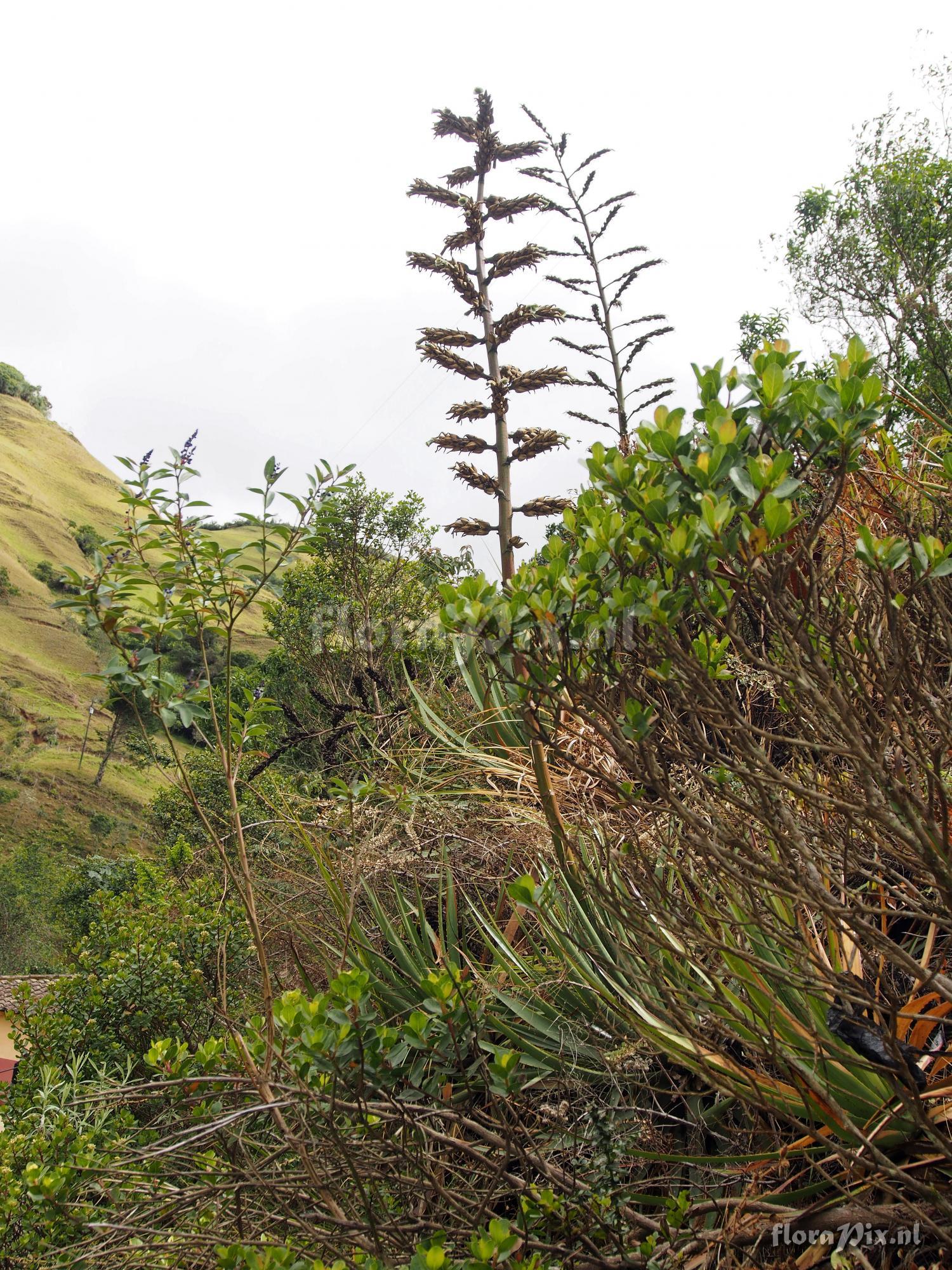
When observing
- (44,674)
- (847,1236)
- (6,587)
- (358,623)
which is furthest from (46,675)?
(847,1236)

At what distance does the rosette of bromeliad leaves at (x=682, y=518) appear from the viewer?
185 centimetres

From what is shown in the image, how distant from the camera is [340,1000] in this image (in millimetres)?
2045

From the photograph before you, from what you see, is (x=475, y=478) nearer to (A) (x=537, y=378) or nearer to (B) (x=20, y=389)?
(A) (x=537, y=378)

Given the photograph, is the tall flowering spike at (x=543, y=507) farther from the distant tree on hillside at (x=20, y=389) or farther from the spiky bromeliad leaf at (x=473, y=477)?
the distant tree on hillside at (x=20, y=389)

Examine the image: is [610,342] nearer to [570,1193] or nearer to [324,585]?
[324,585]

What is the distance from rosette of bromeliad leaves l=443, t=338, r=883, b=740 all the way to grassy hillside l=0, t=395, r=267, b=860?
1078 inches

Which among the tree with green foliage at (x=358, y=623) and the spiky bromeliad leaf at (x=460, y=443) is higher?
the spiky bromeliad leaf at (x=460, y=443)

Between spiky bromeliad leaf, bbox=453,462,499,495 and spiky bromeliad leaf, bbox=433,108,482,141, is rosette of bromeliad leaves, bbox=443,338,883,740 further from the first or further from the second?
spiky bromeliad leaf, bbox=433,108,482,141

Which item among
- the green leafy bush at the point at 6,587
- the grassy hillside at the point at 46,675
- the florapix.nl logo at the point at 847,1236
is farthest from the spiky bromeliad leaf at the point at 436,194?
the green leafy bush at the point at 6,587

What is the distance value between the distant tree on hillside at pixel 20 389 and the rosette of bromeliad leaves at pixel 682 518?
117161 millimetres

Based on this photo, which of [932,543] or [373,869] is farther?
[373,869]

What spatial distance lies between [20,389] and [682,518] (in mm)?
120481

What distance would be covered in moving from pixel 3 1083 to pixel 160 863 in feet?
12.4

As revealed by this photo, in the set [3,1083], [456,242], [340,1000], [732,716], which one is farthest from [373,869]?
[456,242]
